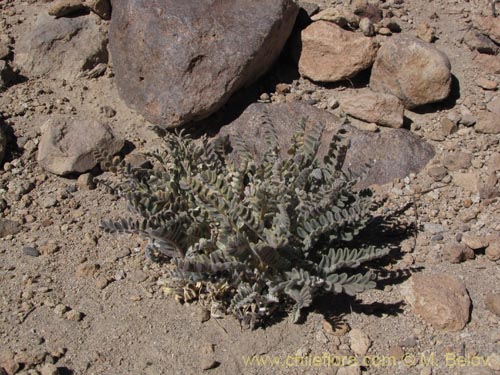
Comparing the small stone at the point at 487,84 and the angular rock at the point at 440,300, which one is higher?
the small stone at the point at 487,84

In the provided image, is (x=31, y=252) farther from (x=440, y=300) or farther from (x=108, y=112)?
(x=440, y=300)

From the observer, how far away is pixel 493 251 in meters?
3.37

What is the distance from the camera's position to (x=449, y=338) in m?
3.08

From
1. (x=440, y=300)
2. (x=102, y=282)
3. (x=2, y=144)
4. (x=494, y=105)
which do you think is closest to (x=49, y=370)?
(x=102, y=282)

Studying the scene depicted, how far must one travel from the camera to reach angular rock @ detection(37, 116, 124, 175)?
12.7 feet

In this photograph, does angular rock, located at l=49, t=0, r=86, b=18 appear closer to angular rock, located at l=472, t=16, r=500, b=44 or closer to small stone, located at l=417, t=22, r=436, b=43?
small stone, located at l=417, t=22, r=436, b=43

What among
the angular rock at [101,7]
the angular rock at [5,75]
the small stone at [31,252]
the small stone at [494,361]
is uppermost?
the angular rock at [101,7]

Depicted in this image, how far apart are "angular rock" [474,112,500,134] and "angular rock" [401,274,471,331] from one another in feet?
3.62

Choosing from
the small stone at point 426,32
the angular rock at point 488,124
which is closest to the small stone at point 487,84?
the angular rock at point 488,124

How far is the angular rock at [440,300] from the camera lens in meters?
3.10

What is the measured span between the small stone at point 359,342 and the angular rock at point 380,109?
4.66 ft

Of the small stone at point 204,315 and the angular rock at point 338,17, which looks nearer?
the small stone at point 204,315

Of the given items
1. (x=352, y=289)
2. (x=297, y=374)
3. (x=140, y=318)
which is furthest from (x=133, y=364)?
(x=352, y=289)

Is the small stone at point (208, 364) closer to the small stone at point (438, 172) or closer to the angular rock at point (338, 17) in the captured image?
the small stone at point (438, 172)
